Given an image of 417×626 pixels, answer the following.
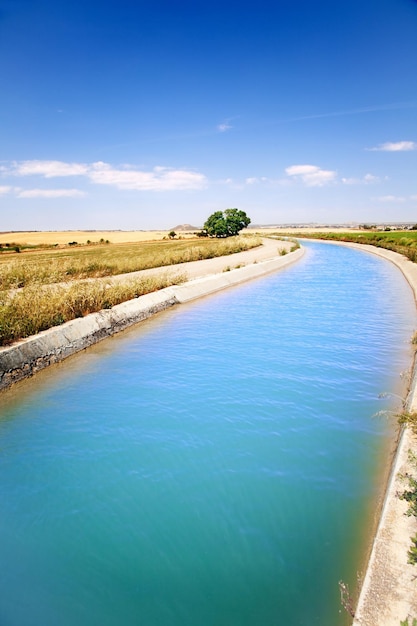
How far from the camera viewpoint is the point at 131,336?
1073cm

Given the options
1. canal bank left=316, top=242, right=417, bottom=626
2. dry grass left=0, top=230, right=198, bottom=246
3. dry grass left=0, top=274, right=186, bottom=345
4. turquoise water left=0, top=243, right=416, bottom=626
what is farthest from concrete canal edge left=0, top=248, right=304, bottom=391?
dry grass left=0, top=230, right=198, bottom=246

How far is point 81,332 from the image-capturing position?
9.67 meters

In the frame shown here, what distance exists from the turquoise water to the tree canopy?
69861mm

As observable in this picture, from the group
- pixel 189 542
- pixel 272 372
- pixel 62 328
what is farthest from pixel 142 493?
pixel 62 328

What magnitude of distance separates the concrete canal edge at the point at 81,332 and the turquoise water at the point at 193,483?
41cm

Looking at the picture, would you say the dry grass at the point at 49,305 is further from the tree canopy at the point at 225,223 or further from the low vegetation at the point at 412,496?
the tree canopy at the point at 225,223

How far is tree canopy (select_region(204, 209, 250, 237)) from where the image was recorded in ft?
252

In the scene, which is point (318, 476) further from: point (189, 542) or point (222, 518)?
point (189, 542)

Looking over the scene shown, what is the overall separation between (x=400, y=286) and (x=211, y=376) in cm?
1401

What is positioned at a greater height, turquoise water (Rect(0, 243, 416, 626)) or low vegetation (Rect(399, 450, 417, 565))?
low vegetation (Rect(399, 450, 417, 565))

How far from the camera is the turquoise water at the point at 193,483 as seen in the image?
3.06 meters

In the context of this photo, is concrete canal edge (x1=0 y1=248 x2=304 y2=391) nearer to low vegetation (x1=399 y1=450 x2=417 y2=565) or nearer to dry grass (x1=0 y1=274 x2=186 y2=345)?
dry grass (x1=0 y1=274 x2=186 y2=345)

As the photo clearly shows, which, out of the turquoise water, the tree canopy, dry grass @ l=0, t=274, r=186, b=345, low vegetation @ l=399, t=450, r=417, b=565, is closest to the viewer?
low vegetation @ l=399, t=450, r=417, b=565

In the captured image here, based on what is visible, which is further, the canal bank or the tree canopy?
the tree canopy
